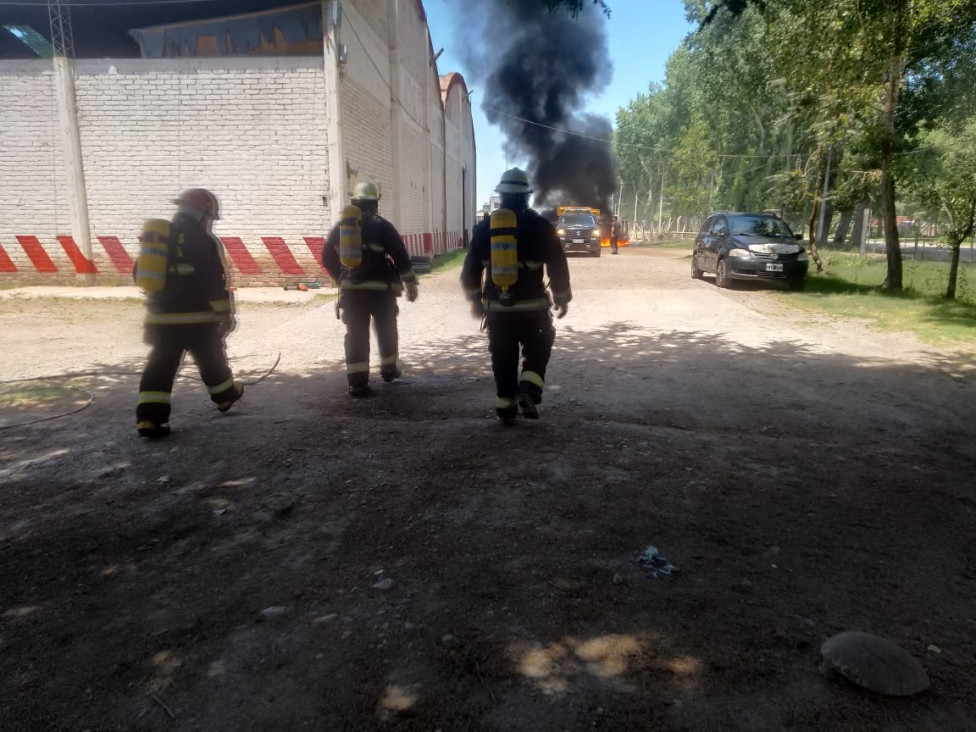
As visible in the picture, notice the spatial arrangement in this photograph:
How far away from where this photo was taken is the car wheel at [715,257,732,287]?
1499 centimetres

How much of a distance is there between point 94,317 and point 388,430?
7.90 m

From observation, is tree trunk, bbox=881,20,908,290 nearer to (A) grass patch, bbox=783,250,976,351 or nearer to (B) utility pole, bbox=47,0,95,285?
(A) grass patch, bbox=783,250,976,351

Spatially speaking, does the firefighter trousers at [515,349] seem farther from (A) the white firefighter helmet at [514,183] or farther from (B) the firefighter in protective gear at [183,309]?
(B) the firefighter in protective gear at [183,309]

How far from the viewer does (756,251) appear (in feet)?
47.3

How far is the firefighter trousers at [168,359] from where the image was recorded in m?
4.82

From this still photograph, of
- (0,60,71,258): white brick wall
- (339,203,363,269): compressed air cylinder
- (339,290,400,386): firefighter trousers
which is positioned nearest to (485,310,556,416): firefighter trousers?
(339,290,400,386): firefighter trousers

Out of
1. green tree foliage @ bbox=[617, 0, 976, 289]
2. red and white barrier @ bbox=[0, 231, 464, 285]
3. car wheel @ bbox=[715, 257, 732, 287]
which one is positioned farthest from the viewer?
car wheel @ bbox=[715, 257, 732, 287]

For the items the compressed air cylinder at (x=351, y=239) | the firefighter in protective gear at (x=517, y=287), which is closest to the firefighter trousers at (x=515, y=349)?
the firefighter in protective gear at (x=517, y=287)

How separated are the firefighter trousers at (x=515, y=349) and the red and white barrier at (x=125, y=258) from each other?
9.90 metres

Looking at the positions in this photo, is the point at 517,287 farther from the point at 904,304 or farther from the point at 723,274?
the point at 723,274

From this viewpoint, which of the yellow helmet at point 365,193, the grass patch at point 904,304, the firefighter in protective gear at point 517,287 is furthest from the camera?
the grass patch at point 904,304

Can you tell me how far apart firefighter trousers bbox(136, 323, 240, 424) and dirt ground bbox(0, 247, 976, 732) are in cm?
34

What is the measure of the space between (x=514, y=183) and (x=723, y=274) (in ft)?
37.5

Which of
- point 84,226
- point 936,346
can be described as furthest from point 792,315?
point 84,226
